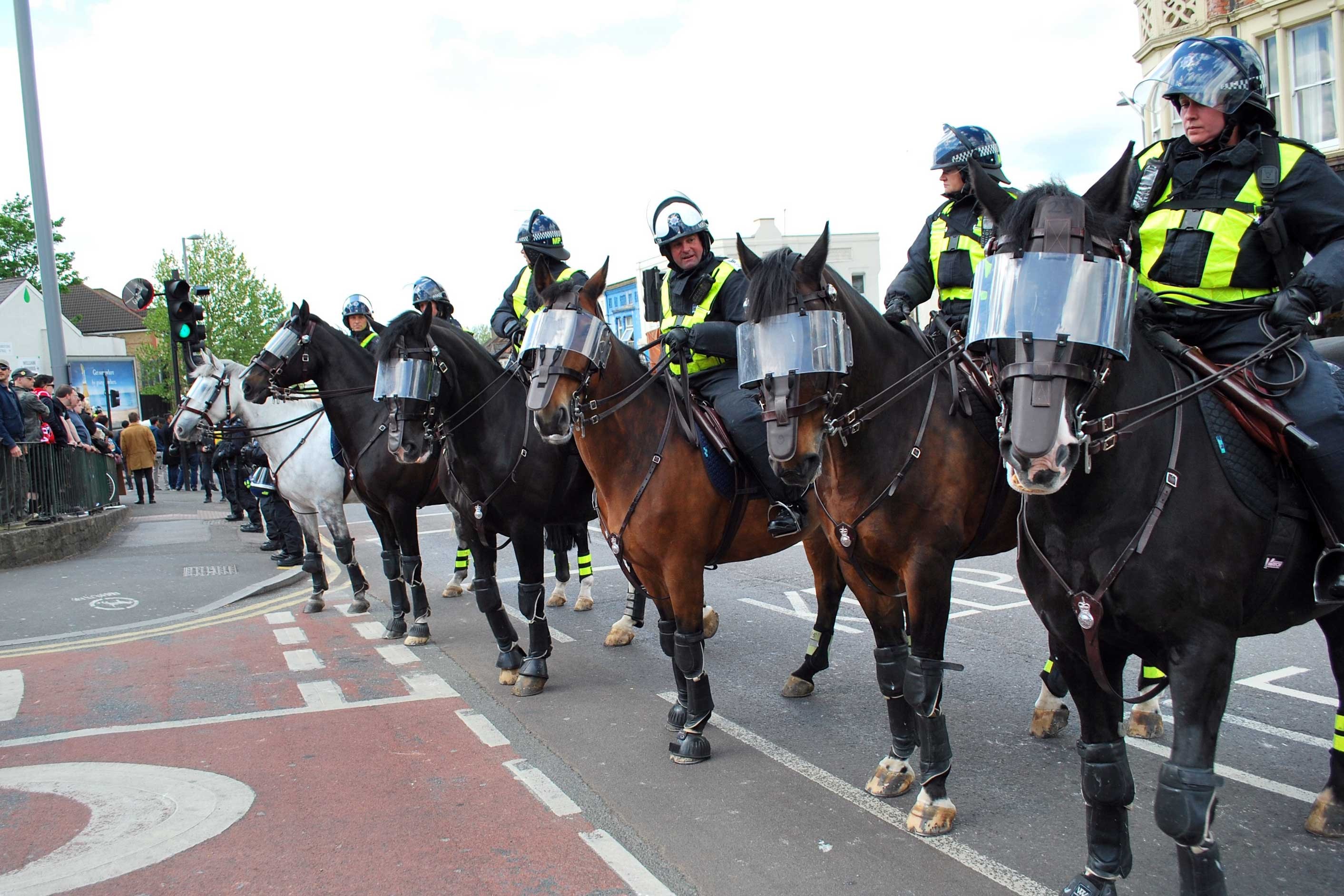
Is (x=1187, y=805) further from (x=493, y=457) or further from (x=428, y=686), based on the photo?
(x=428, y=686)

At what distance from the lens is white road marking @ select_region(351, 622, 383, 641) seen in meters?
8.55

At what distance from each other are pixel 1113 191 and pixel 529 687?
4.82 m

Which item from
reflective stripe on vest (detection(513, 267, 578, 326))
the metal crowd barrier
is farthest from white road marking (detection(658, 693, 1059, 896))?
the metal crowd barrier

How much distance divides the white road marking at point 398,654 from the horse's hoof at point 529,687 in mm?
1445

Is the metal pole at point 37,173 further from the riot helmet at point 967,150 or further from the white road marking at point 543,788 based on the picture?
the riot helmet at point 967,150

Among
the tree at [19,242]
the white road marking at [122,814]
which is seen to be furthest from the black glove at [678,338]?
the tree at [19,242]

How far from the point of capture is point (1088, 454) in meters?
2.79

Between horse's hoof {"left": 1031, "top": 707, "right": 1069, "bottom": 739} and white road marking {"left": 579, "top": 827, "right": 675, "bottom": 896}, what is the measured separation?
247 cm

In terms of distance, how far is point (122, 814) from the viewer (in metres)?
4.53

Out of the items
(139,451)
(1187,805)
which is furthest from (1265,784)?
(139,451)

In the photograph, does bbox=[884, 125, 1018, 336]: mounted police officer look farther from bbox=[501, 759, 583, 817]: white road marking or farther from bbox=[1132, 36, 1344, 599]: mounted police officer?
bbox=[501, 759, 583, 817]: white road marking

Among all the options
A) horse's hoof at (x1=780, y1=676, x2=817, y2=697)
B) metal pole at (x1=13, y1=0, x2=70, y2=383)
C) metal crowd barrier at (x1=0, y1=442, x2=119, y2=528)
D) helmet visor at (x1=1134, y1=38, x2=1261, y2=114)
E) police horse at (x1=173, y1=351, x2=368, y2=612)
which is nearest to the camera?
helmet visor at (x1=1134, y1=38, x2=1261, y2=114)

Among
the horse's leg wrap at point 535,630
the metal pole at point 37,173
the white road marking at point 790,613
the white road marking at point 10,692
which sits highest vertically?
the metal pole at point 37,173

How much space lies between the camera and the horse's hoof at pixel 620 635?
774 cm
